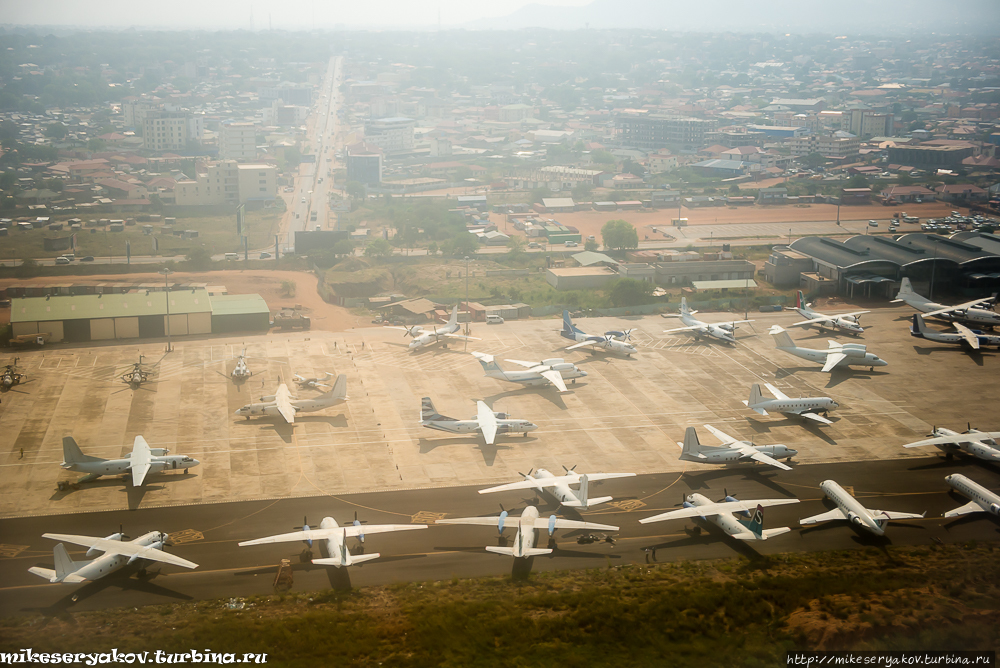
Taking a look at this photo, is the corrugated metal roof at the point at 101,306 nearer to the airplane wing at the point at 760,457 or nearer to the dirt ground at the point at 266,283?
the dirt ground at the point at 266,283

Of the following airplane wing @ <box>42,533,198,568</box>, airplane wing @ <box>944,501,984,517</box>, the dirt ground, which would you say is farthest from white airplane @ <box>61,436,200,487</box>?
airplane wing @ <box>944,501,984,517</box>

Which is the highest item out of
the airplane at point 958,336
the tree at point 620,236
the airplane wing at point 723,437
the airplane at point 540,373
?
the tree at point 620,236

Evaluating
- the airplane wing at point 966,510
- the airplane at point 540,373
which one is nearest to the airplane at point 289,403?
the airplane at point 540,373

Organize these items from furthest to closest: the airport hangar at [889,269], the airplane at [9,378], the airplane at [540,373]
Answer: the airport hangar at [889,269], the airplane at [540,373], the airplane at [9,378]

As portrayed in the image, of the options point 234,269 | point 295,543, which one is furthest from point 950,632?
point 234,269

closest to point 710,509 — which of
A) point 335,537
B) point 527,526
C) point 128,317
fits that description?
point 527,526

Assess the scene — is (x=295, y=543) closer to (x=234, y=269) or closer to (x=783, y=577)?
(x=783, y=577)
